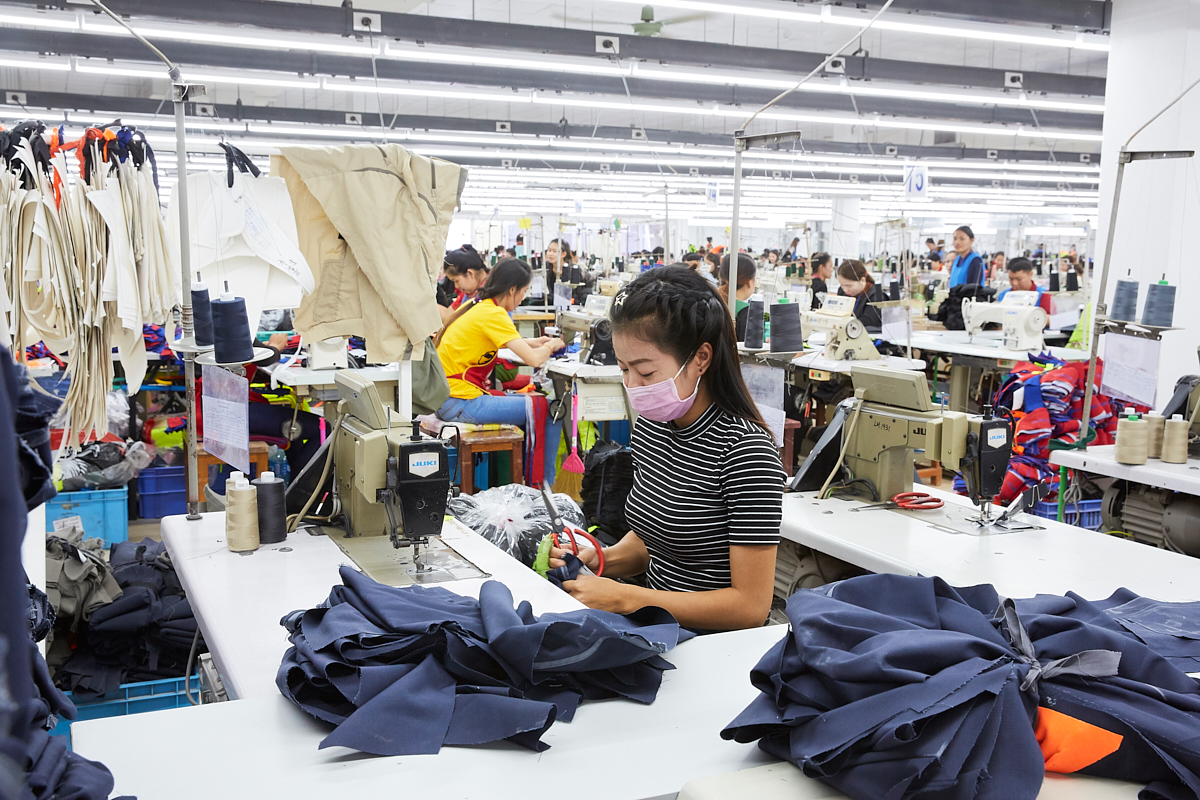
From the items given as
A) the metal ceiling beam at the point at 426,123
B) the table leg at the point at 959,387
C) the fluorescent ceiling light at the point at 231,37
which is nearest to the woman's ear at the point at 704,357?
the fluorescent ceiling light at the point at 231,37

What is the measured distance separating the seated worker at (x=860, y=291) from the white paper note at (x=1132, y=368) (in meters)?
2.96

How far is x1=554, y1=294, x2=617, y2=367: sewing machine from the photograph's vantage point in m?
5.36

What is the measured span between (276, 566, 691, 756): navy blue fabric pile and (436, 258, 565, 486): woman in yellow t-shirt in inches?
146

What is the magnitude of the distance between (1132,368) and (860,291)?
4.07 metres

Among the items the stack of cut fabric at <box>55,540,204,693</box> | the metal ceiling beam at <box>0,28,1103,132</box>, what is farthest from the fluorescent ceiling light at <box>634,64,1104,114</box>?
the stack of cut fabric at <box>55,540,204,693</box>

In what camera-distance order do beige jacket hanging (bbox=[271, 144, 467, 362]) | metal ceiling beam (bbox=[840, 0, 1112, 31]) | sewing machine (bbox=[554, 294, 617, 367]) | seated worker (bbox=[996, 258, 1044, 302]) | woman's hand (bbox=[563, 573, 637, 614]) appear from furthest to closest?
1. seated worker (bbox=[996, 258, 1044, 302])
2. metal ceiling beam (bbox=[840, 0, 1112, 31])
3. sewing machine (bbox=[554, 294, 617, 367])
4. beige jacket hanging (bbox=[271, 144, 467, 362])
5. woman's hand (bbox=[563, 573, 637, 614])

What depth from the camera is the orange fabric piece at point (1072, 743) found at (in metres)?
1.09

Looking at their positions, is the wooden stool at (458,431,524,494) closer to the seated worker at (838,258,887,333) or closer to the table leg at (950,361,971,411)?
the seated worker at (838,258,887,333)

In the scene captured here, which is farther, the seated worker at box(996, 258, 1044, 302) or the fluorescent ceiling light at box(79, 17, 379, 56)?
the seated worker at box(996, 258, 1044, 302)

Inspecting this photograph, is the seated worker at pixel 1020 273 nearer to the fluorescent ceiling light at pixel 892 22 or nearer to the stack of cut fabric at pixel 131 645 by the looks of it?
the fluorescent ceiling light at pixel 892 22

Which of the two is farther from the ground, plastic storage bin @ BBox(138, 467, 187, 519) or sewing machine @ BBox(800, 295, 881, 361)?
sewing machine @ BBox(800, 295, 881, 361)

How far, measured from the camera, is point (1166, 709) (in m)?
1.11

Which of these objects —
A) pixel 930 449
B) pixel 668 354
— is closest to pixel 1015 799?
pixel 668 354

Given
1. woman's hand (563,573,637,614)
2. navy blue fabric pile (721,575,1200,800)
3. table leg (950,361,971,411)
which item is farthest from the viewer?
table leg (950,361,971,411)
